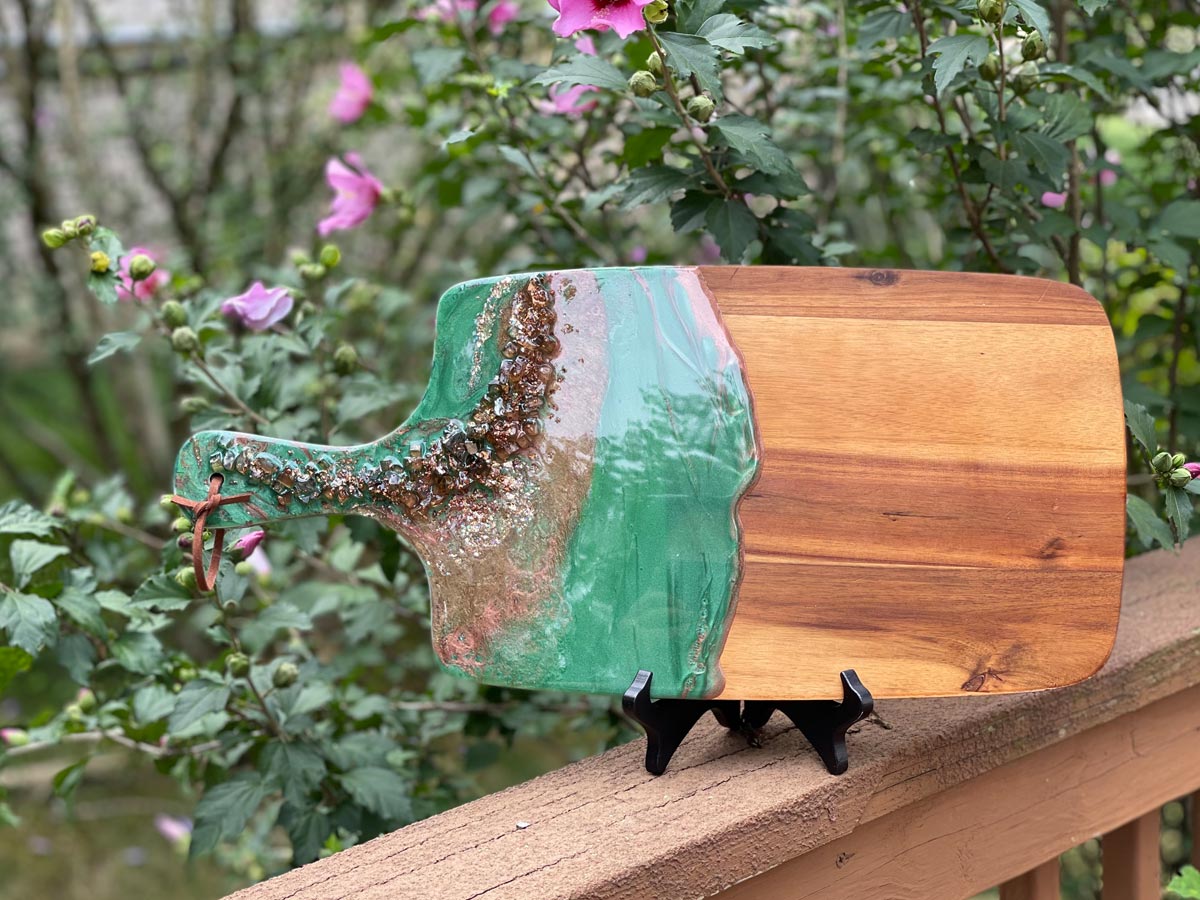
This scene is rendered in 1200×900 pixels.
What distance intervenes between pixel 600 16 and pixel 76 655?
2.54 feet

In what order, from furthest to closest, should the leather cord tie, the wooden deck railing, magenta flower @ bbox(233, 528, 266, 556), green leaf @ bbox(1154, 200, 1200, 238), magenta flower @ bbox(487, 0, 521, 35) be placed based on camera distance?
magenta flower @ bbox(487, 0, 521, 35) < green leaf @ bbox(1154, 200, 1200, 238) < magenta flower @ bbox(233, 528, 266, 556) < the leather cord tie < the wooden deck railing

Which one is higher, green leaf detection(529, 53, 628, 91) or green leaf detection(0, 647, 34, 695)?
green leaf detection(529, 53, 628, 91)

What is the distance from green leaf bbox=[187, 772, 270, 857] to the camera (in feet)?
3.27

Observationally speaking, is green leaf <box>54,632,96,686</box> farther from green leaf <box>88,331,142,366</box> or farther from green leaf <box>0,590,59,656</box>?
green leaf <box>88,331,142,366</box>

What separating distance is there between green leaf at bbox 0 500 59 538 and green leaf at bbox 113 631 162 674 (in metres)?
0.14

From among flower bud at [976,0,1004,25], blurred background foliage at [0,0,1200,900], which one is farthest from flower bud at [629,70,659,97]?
flower bud at [976,0,1004,25]

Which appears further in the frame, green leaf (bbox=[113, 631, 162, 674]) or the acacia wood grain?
green leaf (bbox=[113, 631, 162, 674])

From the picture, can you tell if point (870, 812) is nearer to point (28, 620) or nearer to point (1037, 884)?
point (1037, 884)

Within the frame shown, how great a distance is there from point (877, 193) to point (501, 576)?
4.39ft

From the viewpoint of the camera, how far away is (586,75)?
2.87 feet

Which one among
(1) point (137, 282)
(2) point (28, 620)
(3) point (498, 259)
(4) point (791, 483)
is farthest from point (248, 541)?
(3) point (498, 259)

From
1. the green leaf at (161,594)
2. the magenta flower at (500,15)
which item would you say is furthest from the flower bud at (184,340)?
the magenta flower at (500,15)

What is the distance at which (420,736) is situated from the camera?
136 centimetres

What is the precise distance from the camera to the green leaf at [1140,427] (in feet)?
2.84
